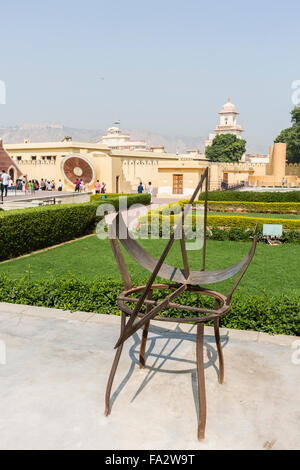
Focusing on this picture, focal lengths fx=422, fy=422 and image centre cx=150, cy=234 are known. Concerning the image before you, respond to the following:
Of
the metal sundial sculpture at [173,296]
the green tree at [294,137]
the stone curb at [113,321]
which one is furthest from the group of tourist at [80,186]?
the green tree at [294,137]

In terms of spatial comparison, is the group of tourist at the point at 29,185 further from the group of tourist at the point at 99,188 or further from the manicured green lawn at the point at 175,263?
the manicured green lawn at the point at 175,263

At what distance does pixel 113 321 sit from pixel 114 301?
1.40ft

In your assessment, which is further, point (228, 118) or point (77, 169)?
point (228, 118)

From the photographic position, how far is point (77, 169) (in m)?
30.5

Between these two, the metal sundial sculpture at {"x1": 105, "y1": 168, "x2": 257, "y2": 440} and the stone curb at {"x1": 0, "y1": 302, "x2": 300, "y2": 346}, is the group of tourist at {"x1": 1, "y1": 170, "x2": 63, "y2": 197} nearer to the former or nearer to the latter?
the stone curb at {"x1": 0, "y1": 302, "x2": 300, "y2": 346}

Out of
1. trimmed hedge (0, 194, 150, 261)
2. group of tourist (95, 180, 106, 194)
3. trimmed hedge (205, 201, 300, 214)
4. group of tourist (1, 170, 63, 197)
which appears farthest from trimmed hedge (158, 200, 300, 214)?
group of tourist (1, 170, 63, 197)

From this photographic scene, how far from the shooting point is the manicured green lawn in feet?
25.3

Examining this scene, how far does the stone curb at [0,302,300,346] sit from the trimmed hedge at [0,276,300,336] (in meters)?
0.15

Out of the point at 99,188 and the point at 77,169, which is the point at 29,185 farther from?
the point at 77,169

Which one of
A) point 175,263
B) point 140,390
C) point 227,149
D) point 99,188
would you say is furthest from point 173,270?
point 227,149

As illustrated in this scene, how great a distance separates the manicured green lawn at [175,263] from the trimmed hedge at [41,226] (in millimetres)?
370

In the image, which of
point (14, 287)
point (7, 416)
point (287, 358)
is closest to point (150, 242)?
point (14, 287)

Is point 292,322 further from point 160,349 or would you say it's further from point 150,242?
point 150,242

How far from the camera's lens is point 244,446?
9.95 feet
